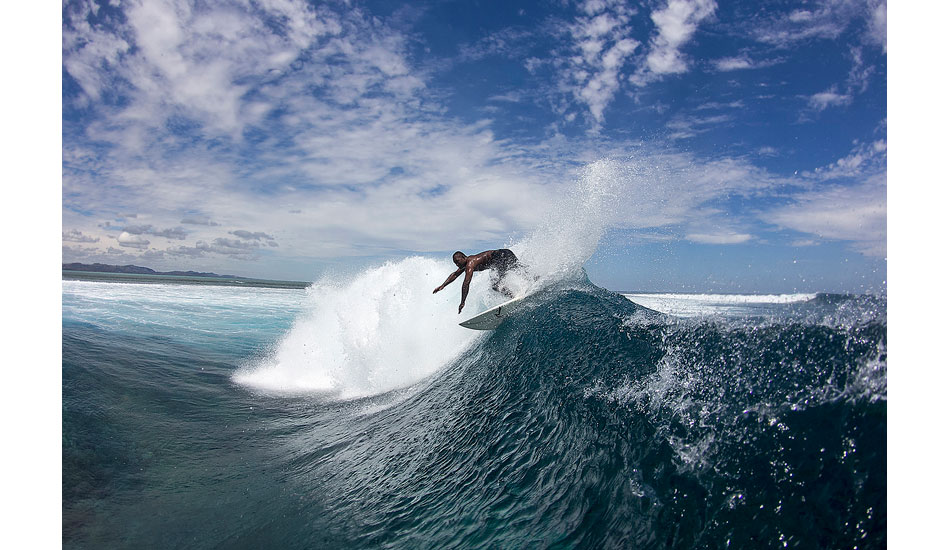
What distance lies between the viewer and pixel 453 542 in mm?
3506

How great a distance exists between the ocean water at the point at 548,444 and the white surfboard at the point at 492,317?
243 mm

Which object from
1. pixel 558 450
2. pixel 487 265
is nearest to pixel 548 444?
pixel 558 450

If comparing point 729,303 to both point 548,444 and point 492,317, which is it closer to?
point 548,444

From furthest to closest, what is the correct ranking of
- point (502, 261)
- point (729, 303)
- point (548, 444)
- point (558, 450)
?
1. point (502, 261)
2. point (729, 303)
3. point (548, 444)
4. point (558, 450)

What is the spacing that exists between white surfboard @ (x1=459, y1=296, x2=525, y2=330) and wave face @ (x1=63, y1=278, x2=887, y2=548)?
1038 millimetres

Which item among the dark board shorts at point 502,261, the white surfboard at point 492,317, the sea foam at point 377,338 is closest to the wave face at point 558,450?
the white surfboard at point 492,317

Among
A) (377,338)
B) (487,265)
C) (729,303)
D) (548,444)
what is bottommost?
(548,444)

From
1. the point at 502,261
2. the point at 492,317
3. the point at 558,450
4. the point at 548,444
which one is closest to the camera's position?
the point at 558,450

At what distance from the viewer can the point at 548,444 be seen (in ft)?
14.8

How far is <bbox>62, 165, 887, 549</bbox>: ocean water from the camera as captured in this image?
3152 mm

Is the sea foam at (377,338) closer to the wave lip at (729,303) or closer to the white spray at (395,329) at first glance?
the white spray at (395,329)

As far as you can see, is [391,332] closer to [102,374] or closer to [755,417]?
[102,374]

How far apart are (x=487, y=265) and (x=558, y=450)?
15.8 feet

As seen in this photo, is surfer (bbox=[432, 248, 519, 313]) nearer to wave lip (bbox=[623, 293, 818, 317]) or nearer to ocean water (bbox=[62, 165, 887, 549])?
ocean water (bbox=[62, 165, 887, 549])
